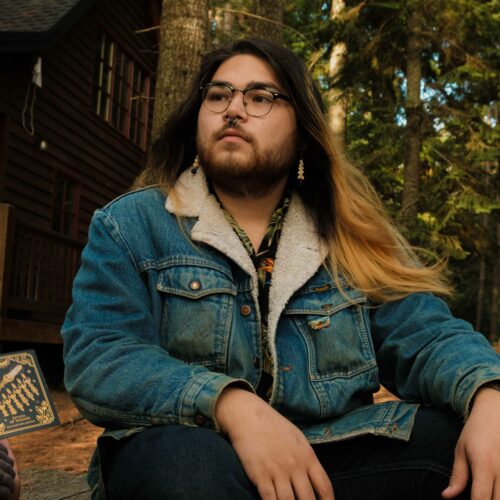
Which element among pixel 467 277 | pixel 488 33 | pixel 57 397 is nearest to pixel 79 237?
pixel 57 397

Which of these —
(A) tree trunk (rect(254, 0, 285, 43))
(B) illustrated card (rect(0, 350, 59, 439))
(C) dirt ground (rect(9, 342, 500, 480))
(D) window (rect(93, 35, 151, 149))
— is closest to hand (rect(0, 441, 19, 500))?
(B) illustrated card (rect(0, 350, 59, 439))

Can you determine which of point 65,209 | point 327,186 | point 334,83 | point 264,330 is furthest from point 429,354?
point 65,209

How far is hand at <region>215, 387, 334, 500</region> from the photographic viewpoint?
161 cm

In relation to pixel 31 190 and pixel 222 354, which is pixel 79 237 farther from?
pixel 222 354

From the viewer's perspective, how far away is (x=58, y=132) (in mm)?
11453

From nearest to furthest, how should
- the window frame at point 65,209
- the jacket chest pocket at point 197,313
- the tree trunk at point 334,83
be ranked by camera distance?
1. the jacket chest pocket at point 197,313
2. the tree trunk at point 334,83
3. the window frame at point 65,209

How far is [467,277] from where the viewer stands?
27.9 meters

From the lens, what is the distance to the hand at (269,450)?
1.61m

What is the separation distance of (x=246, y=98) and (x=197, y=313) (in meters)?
0.88

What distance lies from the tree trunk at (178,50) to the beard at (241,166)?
3074 mm

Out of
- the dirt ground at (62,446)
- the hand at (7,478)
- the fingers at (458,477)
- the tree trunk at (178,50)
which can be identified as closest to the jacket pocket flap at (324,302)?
the fingers at (458,477)

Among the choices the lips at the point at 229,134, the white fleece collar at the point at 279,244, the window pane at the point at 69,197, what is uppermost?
the window pane at the point at 69,197

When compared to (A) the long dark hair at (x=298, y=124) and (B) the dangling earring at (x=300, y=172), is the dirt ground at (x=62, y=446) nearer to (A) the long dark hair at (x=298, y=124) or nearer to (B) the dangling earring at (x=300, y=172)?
(A) the long dark hair at (x=298, y=124)

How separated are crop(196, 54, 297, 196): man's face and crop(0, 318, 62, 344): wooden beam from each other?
17.9 feet
